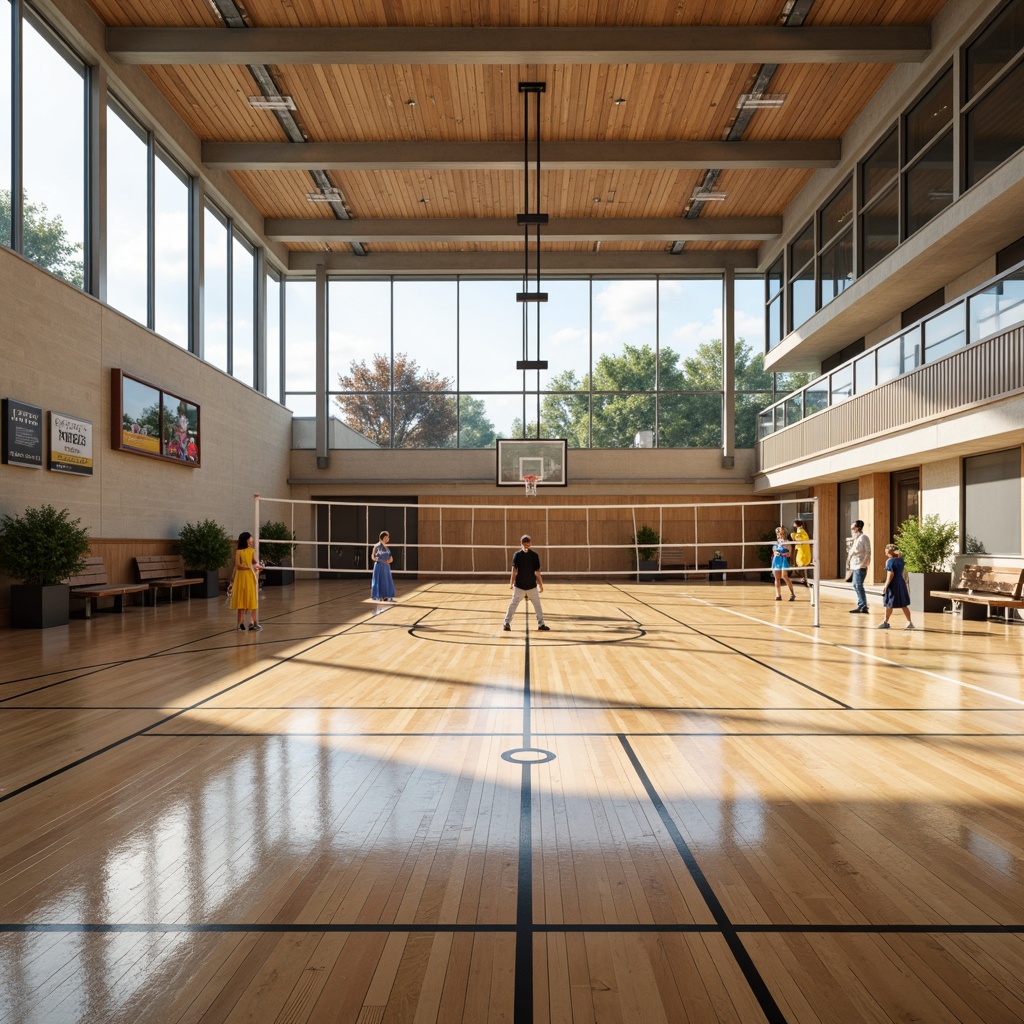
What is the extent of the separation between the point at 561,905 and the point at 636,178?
21.1 metres

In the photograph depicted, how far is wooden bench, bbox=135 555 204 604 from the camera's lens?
56.1ft

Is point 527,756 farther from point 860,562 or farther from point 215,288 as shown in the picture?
point 215,288

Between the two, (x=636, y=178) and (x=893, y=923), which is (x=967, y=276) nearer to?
(x=636, y=178)

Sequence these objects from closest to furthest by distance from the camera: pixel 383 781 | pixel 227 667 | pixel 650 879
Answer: pixel 650 879
pixel 383 781
pixel 227 667

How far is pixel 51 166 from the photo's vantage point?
1406 centimetres

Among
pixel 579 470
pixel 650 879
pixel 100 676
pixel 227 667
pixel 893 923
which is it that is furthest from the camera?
pixel 579 470

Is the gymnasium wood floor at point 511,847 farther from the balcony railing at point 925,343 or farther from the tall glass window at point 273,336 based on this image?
the tall glass window at point 273,336

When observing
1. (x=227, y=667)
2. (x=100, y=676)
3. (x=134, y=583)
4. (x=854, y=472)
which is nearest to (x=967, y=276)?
(x=854, y=472)

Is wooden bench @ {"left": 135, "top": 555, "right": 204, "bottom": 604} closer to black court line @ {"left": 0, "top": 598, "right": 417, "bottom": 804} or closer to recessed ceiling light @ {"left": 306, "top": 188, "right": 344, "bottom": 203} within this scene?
black court line @ {"left": 0, "top": 598, "right": 417, "bottom": 804}

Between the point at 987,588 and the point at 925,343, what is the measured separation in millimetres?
4771

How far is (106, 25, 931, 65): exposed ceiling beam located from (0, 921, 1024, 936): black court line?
49.8ft

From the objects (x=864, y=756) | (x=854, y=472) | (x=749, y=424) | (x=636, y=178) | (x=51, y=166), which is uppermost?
(x=636, y=178)

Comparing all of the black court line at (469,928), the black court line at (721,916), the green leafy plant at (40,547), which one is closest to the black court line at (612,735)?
the black court line at (721,916)

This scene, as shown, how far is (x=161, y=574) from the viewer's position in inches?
705
